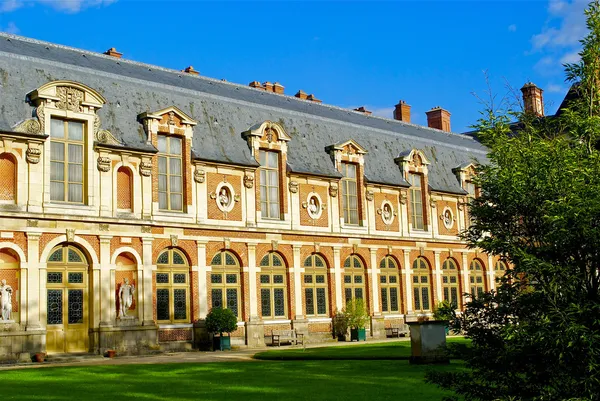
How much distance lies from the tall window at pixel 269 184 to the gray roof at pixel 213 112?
769 millimetres

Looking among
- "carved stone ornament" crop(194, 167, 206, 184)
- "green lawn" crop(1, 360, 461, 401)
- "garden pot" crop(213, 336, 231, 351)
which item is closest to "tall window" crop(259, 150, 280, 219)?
"carved stone ornament" crop(194, 167, 206, 184)

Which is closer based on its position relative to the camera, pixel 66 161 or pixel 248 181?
pixel 66 161

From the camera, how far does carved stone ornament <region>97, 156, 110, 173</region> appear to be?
27859mm

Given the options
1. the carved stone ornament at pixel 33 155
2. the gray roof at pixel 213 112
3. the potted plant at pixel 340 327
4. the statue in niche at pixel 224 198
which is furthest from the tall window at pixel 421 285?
the carved stone ornament at pixel 33 155

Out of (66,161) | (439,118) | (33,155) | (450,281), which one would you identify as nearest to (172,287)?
(66,161)

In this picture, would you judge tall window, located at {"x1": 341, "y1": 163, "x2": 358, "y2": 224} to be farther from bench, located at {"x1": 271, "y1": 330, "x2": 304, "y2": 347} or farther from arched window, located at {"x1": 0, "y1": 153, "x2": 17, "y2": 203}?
arched window, located at {"x1": 0, "y1": 153, "x2": 17, "y2": 203}

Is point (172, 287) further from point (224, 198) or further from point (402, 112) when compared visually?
point (402, 112)

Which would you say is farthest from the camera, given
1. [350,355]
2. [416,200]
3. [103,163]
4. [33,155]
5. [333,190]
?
→ [416,200]

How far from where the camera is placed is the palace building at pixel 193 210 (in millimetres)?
26547

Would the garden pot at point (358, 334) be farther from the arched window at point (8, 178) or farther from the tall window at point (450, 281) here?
the arched window at point (8, 178)

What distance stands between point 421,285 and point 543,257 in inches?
1217

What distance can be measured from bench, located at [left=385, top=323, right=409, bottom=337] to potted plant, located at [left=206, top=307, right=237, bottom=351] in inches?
391

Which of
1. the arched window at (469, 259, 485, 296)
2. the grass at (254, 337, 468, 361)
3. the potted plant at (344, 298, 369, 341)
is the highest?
the arched window at (469, 259, 485, 296)

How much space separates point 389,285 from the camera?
38688 millimetres
